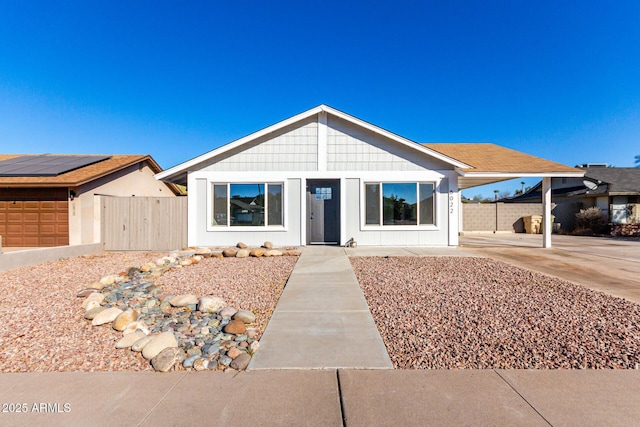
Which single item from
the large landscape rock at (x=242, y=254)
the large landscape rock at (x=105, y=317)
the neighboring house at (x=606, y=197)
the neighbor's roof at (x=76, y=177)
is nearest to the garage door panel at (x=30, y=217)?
the neighbor's roof at (x=76, y=177)

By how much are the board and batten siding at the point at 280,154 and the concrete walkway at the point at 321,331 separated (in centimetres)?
567

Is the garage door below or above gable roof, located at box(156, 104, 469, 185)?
below

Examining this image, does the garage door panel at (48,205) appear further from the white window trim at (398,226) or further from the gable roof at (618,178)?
the gable roof at (618,178)

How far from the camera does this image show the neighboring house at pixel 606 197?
18.3 metres

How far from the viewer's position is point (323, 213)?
1152 centimetres

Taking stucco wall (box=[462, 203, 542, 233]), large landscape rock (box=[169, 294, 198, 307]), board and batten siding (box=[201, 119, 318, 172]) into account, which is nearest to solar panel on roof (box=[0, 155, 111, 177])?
board and batten siding (box=[201, 119, 318, 172])

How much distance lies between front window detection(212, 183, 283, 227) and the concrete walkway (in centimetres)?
508

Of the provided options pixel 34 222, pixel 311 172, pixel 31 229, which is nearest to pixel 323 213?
pixel 311 172

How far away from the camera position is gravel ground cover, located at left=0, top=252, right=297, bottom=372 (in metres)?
3.06

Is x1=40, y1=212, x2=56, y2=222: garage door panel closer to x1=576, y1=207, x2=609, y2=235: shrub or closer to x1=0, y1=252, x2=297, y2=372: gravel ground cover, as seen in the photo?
x1=0, y1=252, x2=297, y2=372: gravel ground cover

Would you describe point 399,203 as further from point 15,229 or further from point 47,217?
point 15,229

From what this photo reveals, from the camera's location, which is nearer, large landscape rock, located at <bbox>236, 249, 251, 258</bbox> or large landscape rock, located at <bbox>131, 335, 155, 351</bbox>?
large landscape rock, located at <bbox>131, 335, 155, 351</bbox>

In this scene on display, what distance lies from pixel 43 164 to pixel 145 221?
5.64 m

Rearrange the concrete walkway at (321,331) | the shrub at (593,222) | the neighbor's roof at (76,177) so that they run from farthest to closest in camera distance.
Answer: the shrub at (593,222), the neighbor's roof at (76,177), the concrete walkway at (321,331)
